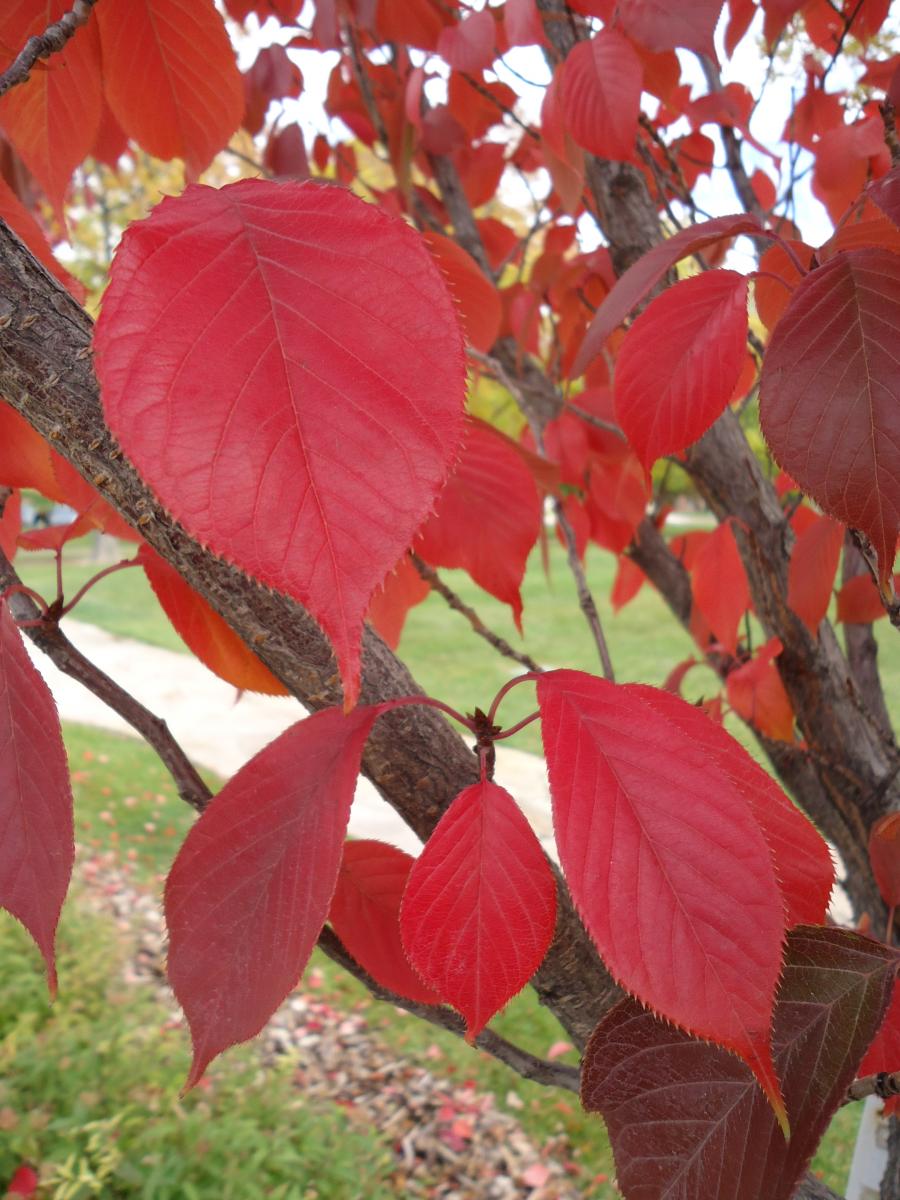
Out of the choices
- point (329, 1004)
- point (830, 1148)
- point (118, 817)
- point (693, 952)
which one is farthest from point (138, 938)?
point (693, 952)

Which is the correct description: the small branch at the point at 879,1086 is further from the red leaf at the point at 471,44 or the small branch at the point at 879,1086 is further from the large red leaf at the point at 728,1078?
the red leaf at the point at 471,44

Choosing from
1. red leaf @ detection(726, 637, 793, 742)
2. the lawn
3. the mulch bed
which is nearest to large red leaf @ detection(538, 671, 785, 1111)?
red leaf @ detection(726, 637, 793, 742)

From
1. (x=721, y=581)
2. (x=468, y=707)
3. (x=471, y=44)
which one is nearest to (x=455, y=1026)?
(x=721, y=581)

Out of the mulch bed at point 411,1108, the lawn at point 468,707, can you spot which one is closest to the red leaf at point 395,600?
the lawn at point 468,707

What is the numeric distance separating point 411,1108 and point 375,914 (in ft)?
6.70

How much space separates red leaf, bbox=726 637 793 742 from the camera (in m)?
0.96

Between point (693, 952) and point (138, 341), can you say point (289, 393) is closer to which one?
Answer: point (138, 341)

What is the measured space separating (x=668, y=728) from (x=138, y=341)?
0.21 metres

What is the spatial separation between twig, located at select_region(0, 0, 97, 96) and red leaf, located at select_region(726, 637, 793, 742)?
803mm

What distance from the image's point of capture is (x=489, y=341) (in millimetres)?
784

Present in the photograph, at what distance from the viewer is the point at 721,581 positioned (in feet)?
3.42

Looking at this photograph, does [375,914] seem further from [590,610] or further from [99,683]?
[590,610]

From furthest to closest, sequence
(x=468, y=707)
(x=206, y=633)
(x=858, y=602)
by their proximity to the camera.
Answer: (x=468, y=707) → (x=858, y=602) → (x=206, y=633)

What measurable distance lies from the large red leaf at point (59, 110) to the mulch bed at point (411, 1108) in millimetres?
1513
